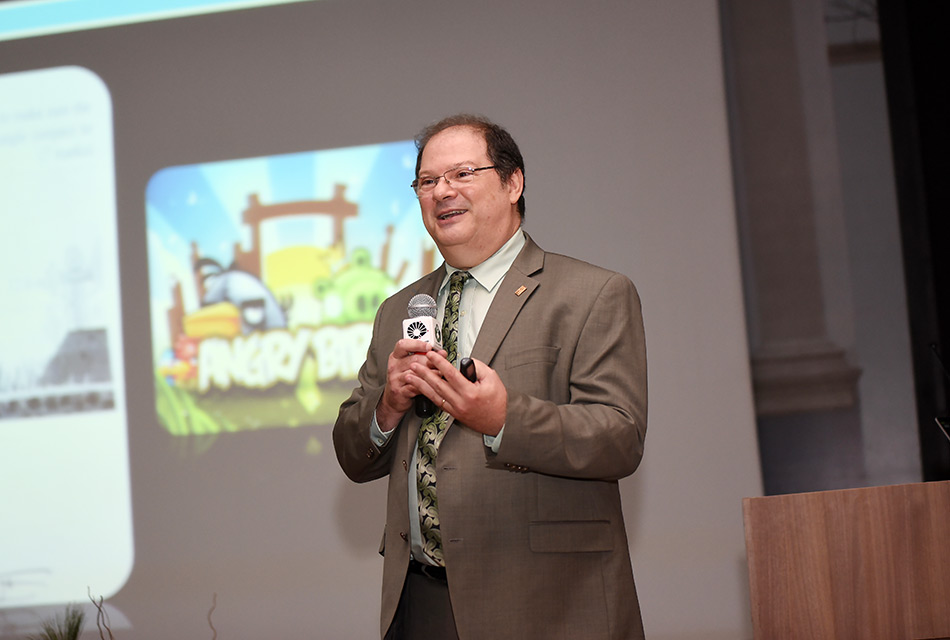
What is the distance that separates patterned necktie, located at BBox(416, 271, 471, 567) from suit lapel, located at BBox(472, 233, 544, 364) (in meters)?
0.09

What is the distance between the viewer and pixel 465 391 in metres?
1.56

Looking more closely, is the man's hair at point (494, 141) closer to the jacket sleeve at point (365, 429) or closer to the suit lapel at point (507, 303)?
the suit lapel at point (507, 303)

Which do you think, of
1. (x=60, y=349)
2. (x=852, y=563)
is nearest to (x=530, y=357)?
(x=852, y=563)

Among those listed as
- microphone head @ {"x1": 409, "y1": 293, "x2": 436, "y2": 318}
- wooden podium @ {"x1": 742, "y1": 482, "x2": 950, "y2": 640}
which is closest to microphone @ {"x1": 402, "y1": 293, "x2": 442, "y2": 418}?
microphone head @ {"x1": 409, "y1": 293, "x2": 436, "y2": 318}

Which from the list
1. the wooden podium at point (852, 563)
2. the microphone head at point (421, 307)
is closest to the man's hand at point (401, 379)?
the microphone head at point (421, 307)

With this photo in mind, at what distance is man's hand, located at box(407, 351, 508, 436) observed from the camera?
1.56 metres

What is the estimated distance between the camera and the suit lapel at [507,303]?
1799mm

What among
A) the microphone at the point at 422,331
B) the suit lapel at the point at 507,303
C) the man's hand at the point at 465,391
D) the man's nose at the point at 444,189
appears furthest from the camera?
the man's nose at the point at 444,189

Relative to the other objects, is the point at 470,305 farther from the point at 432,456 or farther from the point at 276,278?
the point at 276,278

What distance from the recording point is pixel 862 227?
429 centimetres

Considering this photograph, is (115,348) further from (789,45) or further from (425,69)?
(789,45)

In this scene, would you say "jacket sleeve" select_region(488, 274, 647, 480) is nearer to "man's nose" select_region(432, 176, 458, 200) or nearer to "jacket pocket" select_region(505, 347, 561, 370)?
"jacket pocket" select_region(505, 347, 561, 370)

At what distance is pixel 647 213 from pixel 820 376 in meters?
1.17

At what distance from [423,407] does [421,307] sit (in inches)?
8.4
